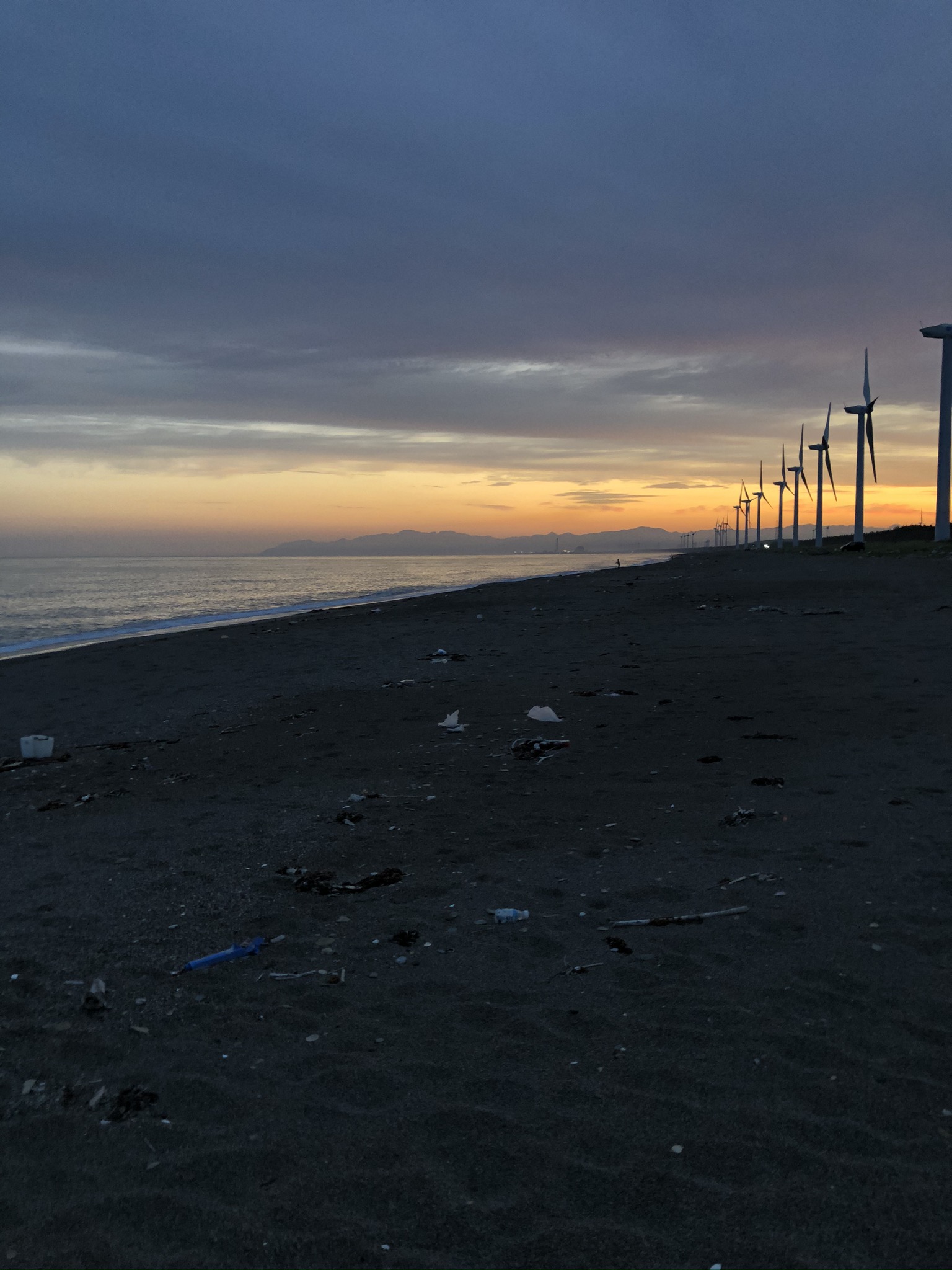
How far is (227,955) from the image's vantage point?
455 centimetres

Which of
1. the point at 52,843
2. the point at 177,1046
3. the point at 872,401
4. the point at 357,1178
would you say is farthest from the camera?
the point at 872,401

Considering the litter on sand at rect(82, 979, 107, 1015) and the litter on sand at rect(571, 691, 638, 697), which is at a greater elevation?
the litter on sand at rect(571, 691, 638, 697)

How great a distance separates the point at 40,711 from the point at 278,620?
13.1 meters

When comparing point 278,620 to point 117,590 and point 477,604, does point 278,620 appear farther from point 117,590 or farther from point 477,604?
Result: point 117,590

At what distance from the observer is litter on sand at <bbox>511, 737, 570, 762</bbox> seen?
8.47 meters

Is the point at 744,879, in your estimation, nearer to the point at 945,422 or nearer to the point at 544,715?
the point at 544,715

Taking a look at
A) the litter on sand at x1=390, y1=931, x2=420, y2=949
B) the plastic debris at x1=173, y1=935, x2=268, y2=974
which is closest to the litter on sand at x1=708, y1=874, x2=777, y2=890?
the litter on sand at x1=390, y1=931, x2=420, y2=949

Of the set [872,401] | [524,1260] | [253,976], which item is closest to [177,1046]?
[253,976]

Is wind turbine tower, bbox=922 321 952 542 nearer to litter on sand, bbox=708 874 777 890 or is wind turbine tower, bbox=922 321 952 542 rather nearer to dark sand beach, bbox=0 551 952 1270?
dark sand beach, bbox=0 551 952 1270

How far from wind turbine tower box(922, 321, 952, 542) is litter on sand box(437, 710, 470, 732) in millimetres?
44846

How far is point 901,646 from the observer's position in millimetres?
13078

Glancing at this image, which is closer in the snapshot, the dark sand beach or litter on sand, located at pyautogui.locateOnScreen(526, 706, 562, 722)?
the dark sand beach

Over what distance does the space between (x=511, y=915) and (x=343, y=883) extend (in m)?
1.28

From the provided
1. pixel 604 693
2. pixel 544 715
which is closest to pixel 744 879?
pixel 544 715
